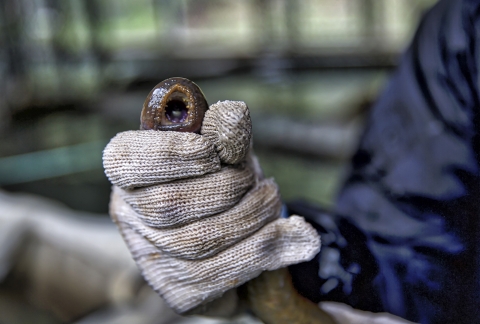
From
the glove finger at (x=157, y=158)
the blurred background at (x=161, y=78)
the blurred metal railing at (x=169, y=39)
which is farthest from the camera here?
the blurred metal railing at (x=169, y=39)

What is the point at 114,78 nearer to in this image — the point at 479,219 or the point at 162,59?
the point at 162,59

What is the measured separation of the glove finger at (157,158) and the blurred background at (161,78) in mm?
1351

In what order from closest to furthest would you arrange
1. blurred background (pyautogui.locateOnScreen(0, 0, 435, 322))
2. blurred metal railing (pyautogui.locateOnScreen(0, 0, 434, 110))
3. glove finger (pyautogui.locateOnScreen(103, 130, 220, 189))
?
1. glove finger (pyautogui.locateOnScreen(103, 130, 220, 189))
2. blurred background (pyautogui.locateOnScreen(0, 0, 435, 322))
3. blurred metal railing (pyautogui.locateOnScreen(0, 0, 434, 110))

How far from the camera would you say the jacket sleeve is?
1.48 ft

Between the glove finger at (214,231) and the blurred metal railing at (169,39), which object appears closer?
the glove finger at (214,231)

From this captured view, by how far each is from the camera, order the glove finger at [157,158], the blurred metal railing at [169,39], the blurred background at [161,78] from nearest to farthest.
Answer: the glove finger at [157,158] → the blurred background at [161,78] → the blurred metal railing at [169,39]

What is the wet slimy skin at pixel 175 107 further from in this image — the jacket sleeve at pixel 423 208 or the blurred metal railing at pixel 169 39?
the blurred metal railing at pixel 169 39

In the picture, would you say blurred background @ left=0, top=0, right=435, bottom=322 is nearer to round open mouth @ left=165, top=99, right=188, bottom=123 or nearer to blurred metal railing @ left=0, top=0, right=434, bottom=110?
blurred metal railing @ left=0, top=0, right=434, bottom=110

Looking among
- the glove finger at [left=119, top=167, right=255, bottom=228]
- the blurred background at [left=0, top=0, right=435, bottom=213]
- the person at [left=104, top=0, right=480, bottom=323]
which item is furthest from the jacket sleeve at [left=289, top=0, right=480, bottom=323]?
the blurred background at [left=0, top=0, right=435, bottom=213]

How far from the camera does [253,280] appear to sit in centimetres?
48

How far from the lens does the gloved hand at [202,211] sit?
0.41 metres

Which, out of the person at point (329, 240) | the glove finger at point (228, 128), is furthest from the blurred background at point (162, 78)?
the glove finger at point (228, 128)

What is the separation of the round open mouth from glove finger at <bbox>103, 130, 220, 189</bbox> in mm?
15

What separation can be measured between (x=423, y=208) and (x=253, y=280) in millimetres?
196
